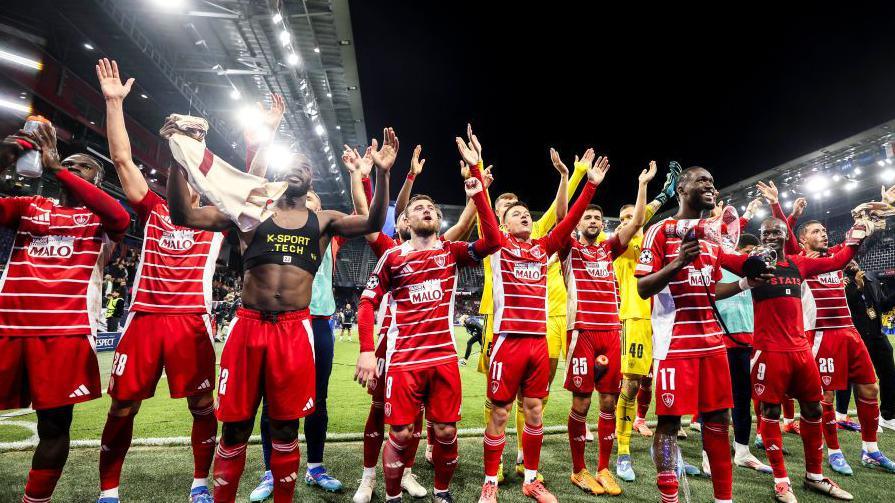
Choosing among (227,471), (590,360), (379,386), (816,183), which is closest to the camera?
(227,471)

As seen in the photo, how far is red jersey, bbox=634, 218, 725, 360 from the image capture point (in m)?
3.10

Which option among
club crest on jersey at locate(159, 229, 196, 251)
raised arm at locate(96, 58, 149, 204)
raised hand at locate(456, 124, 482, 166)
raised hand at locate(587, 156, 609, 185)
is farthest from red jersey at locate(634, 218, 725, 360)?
raised arm at locate(96, 58, 149, 204)

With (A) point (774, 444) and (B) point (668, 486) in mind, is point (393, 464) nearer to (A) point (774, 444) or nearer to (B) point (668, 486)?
(B) point (668, 486)

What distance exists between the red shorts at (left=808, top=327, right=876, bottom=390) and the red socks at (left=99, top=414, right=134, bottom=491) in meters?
6.54

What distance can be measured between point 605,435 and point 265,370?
9.93 ft

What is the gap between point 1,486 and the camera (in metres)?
3.40

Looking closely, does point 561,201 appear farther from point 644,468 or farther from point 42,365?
point 42,365

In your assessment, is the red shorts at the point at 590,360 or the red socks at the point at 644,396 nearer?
the red shorts at the point at 590,360

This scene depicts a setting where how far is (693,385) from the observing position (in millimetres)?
3002

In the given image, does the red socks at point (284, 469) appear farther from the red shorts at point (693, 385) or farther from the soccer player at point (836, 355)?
the soccer player at point (836, 355)

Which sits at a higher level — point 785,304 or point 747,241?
point 747,241

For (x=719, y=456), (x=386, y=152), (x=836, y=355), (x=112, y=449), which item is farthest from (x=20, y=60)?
(x=836, y=355)

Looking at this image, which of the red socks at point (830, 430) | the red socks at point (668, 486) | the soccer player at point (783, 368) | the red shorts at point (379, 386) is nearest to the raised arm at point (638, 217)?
Result: the soccer player at point (783, 368)

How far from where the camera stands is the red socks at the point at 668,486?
288 cm
